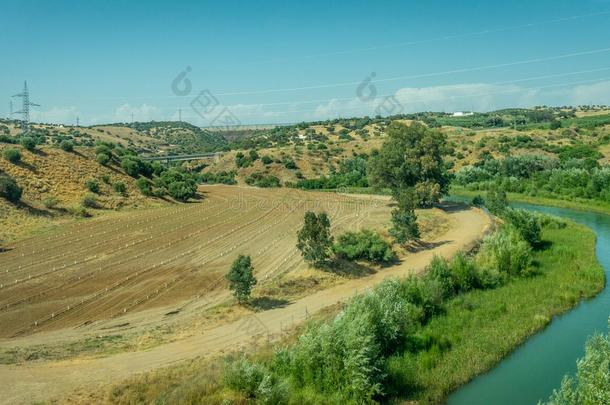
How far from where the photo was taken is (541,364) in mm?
23219

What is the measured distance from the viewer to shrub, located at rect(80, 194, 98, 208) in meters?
57.7

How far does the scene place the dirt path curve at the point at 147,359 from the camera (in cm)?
1894

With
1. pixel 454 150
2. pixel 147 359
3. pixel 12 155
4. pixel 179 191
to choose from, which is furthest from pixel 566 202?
pixel 12 155

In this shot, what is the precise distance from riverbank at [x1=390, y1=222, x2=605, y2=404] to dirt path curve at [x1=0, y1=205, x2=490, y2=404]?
20.7 ft

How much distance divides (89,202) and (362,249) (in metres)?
33.8

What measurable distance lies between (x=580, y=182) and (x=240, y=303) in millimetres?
62318

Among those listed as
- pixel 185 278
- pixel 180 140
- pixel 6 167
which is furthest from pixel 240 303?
pixel 180 140

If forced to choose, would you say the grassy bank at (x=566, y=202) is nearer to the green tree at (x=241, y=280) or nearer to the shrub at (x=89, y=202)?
the green tree at (x=241, y=280)

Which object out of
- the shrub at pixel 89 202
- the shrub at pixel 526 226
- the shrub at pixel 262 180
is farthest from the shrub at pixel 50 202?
the shrub at pixel 262 180

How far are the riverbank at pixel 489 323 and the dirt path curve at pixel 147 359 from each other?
6306 millimetres

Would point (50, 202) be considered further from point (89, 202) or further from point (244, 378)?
point (244, 378)

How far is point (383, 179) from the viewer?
64125mm

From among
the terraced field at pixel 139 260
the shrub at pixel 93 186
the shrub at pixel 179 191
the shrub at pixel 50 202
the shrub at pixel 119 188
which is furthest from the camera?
the shrub at pixel 179 191

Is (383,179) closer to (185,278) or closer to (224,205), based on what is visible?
(224,205)
